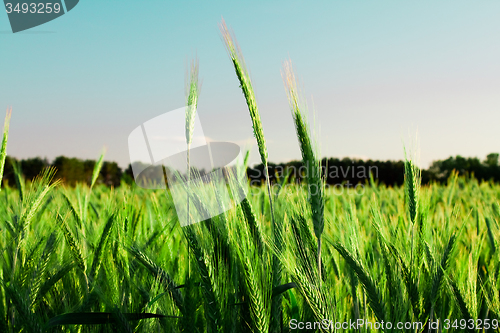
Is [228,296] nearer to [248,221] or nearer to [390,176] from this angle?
[248,221]

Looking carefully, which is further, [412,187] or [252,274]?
[412,187]

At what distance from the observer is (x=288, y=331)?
44.6 inches

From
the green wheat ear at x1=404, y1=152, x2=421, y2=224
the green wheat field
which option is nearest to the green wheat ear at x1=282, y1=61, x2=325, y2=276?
the green wheat field

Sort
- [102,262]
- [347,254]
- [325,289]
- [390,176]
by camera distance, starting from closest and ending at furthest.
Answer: [325,289]
[347,254]
[102,262]
[390,176]

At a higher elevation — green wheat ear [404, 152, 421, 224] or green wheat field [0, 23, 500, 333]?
green wheat ear [404, 152, 421, 224]

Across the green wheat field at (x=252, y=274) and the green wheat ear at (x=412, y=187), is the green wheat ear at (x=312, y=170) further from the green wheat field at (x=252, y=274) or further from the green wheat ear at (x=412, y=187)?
the green wheat ear at (x=412, y=187)

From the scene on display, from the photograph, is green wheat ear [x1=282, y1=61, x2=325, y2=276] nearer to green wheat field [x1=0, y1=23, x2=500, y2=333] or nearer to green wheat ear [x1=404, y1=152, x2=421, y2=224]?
green wheat field [x1=0, y1=23, x2=500, y2=333]

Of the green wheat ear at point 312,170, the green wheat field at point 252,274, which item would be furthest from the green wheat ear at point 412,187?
the green wheat ear at point 312,170

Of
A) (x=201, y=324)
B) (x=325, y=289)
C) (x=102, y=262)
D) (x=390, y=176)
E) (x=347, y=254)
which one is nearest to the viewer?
(x=325, y=289)

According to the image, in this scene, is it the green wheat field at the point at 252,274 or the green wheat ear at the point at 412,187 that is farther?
the green wheat ear at the point at 412,187

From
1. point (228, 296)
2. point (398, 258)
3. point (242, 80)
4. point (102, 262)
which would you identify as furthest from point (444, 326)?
point (102, 262)

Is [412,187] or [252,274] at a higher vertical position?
[412,187]

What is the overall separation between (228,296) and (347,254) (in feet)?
1.26

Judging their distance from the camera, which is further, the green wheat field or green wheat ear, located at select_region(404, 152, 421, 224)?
green wheat ear, located at select_region(404, 152, 421, 224)
